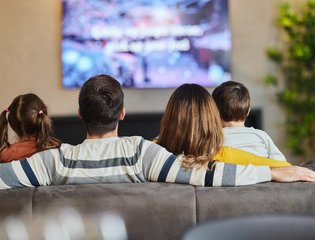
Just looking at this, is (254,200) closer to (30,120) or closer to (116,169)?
(116,169)

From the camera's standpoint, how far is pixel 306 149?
571 centimetres

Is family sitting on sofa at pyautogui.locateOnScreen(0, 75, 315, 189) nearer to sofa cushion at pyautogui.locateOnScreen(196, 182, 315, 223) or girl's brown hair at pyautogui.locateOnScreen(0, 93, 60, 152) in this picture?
sofa cushion at pyautogui.locateOnScreen(196, 182, 315, 223)

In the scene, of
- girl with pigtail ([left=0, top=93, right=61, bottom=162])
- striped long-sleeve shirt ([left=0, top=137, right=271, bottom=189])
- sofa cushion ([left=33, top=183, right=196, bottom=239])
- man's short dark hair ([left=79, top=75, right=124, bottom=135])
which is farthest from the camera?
girl with pigtail ([left=0, top=93, right=61, bottom=162])

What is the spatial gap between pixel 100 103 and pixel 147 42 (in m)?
3.60

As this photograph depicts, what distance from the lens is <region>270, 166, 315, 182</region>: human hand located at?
174 cm

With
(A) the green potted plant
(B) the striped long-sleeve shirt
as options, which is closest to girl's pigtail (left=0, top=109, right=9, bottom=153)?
(B) the striped long-sleeve shirt

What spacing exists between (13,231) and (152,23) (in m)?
4.11

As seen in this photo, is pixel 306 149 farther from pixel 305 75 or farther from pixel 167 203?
pixel 167 203

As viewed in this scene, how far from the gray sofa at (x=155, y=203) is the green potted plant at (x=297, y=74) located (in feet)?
13.1

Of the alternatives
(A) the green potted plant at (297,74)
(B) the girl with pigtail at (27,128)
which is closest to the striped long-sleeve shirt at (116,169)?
(B) the girl with pigtail at (27,128)

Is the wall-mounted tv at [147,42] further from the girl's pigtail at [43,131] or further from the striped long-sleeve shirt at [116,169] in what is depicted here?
the striped long-sleeve shirt at [116,169]

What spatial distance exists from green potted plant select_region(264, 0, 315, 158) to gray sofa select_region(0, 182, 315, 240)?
13.1 feet

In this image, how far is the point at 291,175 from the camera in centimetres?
175

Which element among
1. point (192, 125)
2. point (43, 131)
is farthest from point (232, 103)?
point (43, 131)
